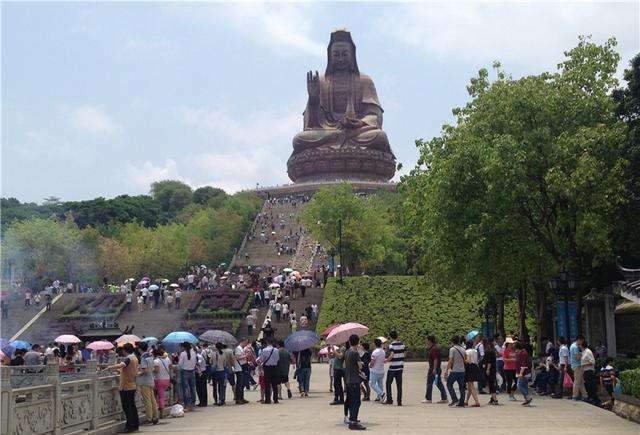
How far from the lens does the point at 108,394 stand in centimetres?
1295

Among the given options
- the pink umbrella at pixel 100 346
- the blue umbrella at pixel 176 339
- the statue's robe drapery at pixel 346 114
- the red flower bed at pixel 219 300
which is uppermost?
the statue's robe drapery at pixel 346 114

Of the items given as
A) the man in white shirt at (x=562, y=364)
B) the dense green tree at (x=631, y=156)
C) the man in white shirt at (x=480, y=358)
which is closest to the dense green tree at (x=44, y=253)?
the man in white shirt at (x=480, y=358)

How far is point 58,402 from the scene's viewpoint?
432 inches

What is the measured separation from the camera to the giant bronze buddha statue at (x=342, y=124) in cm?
7062

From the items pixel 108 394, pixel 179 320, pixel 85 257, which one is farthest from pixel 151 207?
pixel 108 394

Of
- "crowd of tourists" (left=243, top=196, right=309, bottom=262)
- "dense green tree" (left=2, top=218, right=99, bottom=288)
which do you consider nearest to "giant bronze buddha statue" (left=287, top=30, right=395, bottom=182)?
"crowd of tourists" (left=243, top=196, right=309, bottom=262)

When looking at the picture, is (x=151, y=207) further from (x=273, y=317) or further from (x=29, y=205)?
(x=273, y=317)

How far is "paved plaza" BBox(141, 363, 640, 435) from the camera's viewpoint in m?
11.8

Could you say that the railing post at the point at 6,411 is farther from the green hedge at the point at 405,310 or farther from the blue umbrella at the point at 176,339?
the green hedge at the point at 405,310

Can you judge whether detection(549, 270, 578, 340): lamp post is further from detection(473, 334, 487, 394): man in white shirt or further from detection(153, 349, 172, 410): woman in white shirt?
detection(153, 349, 172, 410): woman in white shirt

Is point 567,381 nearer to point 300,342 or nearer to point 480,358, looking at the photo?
point 480,358

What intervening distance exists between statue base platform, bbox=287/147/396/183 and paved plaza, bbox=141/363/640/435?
179 ft

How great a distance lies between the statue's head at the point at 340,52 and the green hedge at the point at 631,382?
58886mm

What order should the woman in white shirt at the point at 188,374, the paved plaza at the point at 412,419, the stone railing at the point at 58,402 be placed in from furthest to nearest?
the woman in white shirt at the point at 188,374 → the paved plaza at the point at 412,419 → the stone railing at the point at 58,402
